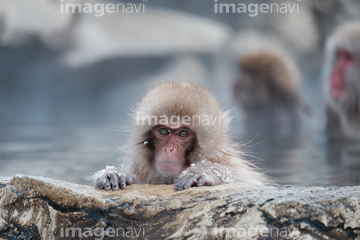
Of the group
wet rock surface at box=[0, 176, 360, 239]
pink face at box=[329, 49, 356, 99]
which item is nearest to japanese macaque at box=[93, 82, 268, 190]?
wet rock surface at box=[0, 176, 360, 239]

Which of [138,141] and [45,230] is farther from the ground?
[138,141]

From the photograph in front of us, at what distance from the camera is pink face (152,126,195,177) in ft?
10.9

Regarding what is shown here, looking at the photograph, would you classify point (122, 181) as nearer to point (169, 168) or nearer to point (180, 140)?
point (169, 168)

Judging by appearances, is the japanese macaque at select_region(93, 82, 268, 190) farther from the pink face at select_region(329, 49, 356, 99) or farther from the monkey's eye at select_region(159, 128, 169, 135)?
the pink face at select_region(329, 49, 356, 99)

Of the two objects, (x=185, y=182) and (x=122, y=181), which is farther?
(x=122, y=181)

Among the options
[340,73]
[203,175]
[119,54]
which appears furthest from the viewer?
[119,54]

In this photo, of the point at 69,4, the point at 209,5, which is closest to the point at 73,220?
the point at 69,4

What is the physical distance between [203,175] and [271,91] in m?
8.41

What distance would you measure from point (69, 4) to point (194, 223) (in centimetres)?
1372

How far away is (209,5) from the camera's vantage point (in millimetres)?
18062

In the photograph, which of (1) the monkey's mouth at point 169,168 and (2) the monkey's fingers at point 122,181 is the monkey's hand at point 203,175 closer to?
(1) the monkey's mouth at point 169,168

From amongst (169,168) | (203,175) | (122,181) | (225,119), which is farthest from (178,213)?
(225,119)

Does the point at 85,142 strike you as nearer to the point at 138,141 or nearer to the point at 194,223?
the point at 138,141

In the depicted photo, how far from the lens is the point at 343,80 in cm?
841
